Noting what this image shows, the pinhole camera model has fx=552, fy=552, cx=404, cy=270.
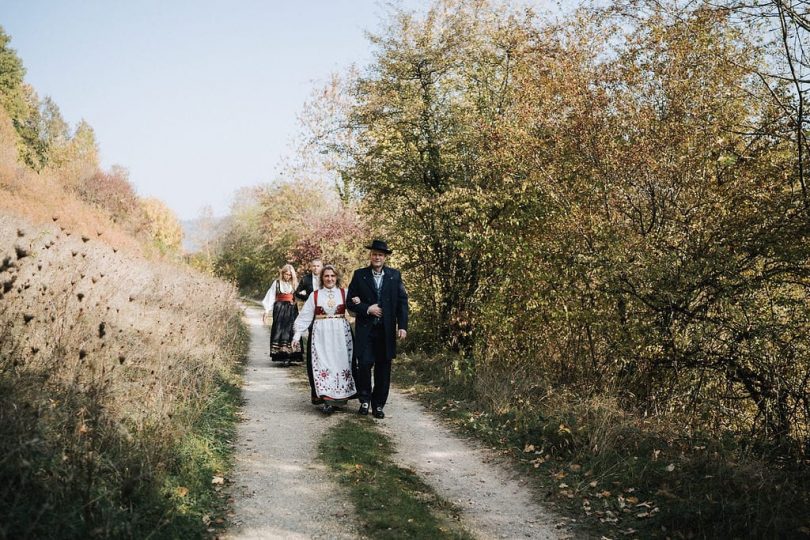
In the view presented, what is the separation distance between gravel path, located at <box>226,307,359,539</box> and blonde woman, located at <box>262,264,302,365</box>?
3.68 metres

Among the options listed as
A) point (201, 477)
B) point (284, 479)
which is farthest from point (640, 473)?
point (201, 477)

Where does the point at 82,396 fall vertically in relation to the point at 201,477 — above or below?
above

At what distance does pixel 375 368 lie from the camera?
7918 mm

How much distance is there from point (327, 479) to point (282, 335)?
7.55m

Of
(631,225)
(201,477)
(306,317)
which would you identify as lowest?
(201,477)

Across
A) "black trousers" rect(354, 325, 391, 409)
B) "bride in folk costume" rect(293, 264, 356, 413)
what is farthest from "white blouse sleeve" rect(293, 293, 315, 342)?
"black trousers" rect(354, 325, 391, 409)

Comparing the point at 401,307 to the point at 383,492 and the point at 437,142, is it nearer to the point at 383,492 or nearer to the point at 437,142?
the point at 383,492

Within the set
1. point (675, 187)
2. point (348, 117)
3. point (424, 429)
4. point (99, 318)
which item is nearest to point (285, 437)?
point (424, 429)

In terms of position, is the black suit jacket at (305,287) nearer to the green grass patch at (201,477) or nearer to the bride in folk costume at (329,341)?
the bride in folk costume at (329,341)

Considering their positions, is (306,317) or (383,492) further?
(306,317)

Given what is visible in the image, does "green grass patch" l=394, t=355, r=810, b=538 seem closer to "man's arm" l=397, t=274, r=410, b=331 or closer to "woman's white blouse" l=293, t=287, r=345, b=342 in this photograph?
"man's arm" l=397, t=274, r=410, b=331

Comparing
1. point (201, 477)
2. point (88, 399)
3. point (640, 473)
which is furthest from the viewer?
point (640, 473)

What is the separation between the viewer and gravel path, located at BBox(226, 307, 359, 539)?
175 inches

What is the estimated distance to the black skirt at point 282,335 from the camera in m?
12.6
